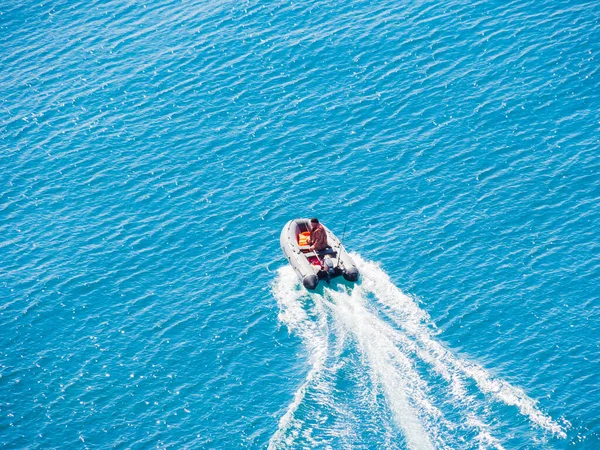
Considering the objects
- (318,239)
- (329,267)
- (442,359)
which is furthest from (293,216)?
(442,359)

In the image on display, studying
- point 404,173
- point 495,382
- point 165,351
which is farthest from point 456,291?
point 165,351

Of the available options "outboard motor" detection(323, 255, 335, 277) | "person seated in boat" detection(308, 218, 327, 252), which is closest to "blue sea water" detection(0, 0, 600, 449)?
"outboard motor" detection(323, 255, 335, 277)

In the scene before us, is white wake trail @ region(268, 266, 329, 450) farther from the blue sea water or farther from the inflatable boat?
the inflatable boat

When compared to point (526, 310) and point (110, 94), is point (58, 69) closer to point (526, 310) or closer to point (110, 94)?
point (110, 94)

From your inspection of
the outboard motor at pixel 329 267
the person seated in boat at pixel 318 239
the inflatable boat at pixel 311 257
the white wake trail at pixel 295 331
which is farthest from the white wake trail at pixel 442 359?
the white wake trail at pixel 295 331

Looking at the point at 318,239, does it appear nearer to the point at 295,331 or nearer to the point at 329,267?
the point at 329,267

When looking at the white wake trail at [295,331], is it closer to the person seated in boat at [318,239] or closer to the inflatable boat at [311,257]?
the inflatable boat at [311,257]
